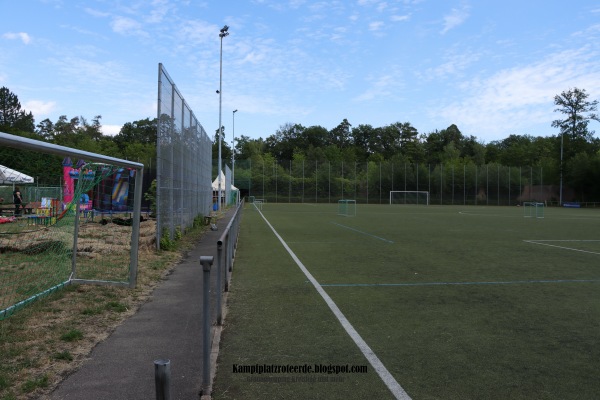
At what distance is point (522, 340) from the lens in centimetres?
483

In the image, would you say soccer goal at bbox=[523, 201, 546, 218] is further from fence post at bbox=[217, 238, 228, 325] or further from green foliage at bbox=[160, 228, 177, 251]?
fence post at bbox=[217, 238, 228, 325]

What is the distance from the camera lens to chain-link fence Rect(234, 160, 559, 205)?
216ft

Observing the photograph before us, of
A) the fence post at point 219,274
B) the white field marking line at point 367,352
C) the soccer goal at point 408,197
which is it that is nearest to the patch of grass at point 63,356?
the fence post at point 219,274

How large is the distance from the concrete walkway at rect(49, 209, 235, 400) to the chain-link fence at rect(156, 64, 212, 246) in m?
4.79

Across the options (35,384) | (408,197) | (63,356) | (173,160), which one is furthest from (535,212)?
(35,384)

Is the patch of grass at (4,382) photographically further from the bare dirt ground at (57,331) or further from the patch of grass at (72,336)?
the patch of grass at (72,336)

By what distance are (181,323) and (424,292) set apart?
371 centimetres

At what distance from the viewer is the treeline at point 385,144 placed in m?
70.7

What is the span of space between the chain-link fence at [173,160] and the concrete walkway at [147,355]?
479 centimetres

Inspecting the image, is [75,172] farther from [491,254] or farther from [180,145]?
[491,254]

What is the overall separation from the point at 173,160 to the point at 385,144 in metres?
117

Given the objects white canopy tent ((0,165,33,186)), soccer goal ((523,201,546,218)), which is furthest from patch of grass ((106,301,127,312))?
soccer goal ((523,201,546,218))

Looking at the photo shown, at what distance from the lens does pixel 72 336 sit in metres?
4.66

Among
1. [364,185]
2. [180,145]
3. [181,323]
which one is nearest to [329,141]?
[364,185]
